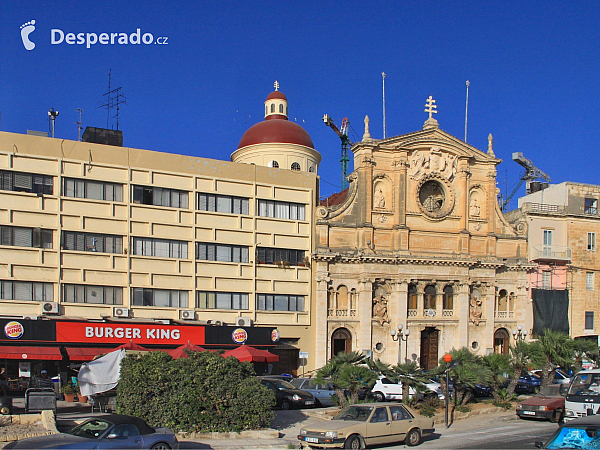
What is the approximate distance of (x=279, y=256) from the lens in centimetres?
4184

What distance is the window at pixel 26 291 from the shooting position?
34.0 metres

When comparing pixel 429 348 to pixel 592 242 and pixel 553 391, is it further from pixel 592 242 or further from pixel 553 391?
pixel 553 391

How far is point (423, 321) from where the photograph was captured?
45.2m

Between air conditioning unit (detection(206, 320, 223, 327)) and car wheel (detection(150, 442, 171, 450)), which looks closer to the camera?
car wheel (detection(150, 442, 171, 450))

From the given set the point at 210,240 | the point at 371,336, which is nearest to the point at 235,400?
the point at 210,240

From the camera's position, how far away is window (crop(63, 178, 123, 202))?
119 feet

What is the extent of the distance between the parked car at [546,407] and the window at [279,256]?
18.3m

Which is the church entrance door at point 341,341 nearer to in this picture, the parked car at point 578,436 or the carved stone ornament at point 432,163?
the carved stone ornament at point 432,163

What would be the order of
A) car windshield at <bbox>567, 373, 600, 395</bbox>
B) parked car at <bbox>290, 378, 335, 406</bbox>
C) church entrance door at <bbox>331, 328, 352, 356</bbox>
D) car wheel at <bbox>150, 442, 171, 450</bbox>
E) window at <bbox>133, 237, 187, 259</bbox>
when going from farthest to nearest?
church entrance door at <bbox>331, 328, 352, 356</bbox>
window at <bbox>133, 237, 187, 259</bbox>
parked car at <bbox>290, 378, 335, 406</bbox>
car windshield at <bbox>567, 373, 600, 395</bbox>
car wheel at <bbox>150, 442, 171, 450</bbox>

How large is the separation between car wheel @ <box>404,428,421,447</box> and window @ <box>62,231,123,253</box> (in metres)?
21.4

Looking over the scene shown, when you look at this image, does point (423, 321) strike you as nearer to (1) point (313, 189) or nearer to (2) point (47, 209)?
(1) point (313, 189)

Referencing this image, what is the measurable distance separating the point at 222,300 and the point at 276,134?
17803 millimetres

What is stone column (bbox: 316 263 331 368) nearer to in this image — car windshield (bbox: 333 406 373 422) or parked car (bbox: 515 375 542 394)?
parked car (bbox: 515 375 542 394)

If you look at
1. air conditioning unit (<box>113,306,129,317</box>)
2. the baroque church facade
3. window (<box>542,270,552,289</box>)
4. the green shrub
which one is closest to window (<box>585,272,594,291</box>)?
window (<box>542,270,552,289</box>)
